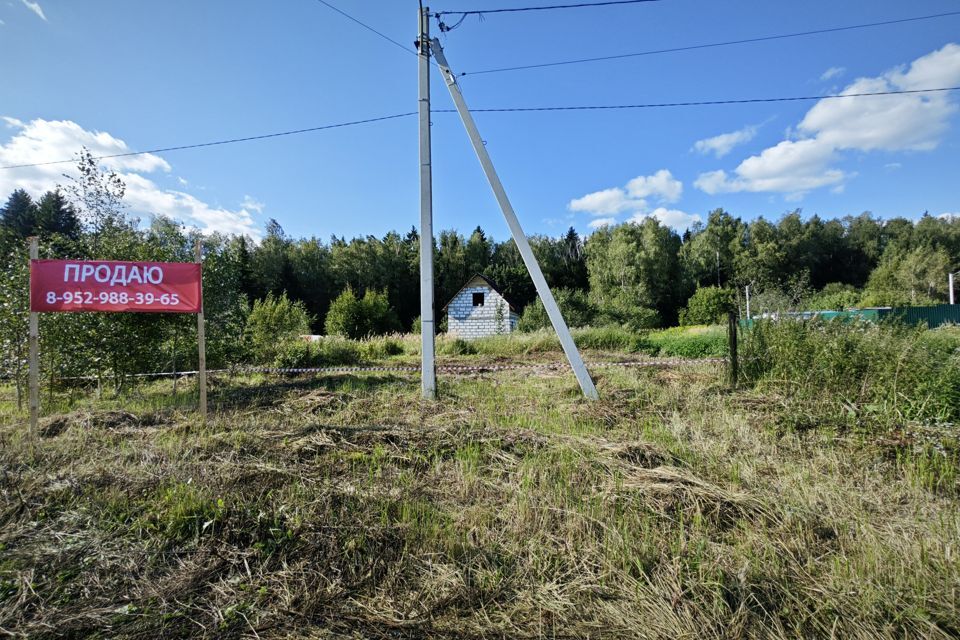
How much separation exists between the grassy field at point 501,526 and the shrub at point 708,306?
31.4 m

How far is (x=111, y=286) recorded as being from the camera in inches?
204

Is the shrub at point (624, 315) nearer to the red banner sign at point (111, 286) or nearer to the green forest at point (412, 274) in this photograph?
the green forest at point (412, 274)

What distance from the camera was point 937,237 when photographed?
4984cm

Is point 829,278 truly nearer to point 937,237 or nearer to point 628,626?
point 937,237

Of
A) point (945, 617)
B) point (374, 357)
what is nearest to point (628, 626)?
point (945, 617)

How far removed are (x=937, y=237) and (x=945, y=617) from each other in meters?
73.0

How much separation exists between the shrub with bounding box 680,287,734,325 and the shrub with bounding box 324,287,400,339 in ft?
85.0

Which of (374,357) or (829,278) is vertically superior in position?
(829,278)

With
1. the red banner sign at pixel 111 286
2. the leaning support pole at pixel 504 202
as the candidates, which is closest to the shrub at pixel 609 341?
the leaning support pole at pixel 504 202

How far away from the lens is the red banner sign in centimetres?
504

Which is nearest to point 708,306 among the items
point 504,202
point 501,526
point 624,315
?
point 624,315

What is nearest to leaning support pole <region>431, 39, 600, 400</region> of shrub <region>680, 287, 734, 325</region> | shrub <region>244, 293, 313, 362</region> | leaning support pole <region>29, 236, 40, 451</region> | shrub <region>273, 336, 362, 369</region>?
leaning support pole <region>29, 236, 40, 451</region>

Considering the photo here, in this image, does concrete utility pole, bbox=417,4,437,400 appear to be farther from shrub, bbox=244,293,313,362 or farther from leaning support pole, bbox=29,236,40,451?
shrub, bbox=244,293,313,362

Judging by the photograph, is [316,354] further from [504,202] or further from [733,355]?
[733,355]
